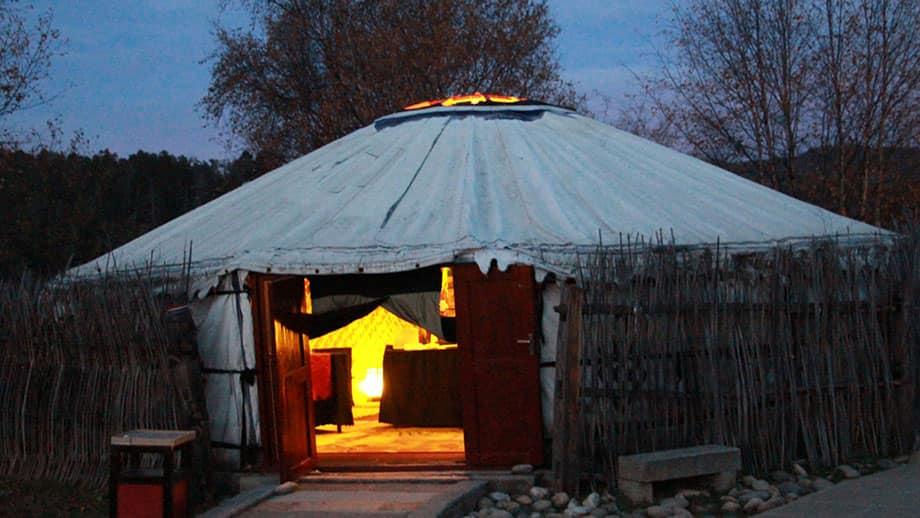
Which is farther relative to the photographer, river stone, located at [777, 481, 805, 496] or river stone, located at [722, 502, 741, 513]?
river stone, located at [777, 481, 805, 496]

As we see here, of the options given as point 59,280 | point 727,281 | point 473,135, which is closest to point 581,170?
point 473,135

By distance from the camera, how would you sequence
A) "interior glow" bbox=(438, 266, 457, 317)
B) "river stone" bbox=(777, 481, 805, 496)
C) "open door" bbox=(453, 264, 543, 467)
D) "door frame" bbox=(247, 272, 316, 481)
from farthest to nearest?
"interior glow" bbox=(438, 266, 457, 317), "door frame" bbox=(247, 272, 316, 481), "open door" bbox=(453, 264, 543, 467), "river stone" bbox=(777, 481, 805, 496)

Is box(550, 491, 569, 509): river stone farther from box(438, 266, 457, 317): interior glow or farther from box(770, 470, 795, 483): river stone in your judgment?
box(438, 266, 457, 317): interior glow

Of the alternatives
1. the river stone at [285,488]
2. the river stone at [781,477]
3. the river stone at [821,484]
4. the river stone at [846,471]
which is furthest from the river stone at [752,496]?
the river stone at [285,488]

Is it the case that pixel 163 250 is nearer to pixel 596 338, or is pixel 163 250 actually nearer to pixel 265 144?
pixel 596 338

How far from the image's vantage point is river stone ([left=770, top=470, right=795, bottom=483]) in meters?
6.85

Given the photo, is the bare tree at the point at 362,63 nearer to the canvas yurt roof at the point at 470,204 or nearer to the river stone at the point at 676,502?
the canvas yurt roof at the point at 470,204

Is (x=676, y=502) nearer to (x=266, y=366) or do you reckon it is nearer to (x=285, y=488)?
(x=285, y=488)

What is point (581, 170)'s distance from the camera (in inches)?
334

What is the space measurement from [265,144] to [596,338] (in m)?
12.1

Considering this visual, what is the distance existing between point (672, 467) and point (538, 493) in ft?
2.61

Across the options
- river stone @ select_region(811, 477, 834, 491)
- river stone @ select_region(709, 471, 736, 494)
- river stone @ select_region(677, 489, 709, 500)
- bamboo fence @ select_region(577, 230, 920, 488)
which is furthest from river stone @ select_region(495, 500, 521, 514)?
river stone @ select_region(811, 477, 834, 491)

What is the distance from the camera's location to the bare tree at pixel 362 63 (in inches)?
651

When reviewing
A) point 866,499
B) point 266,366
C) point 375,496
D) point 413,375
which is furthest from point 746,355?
point 413,375
